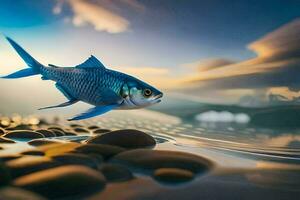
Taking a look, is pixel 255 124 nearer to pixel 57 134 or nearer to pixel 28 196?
pixel 57 134

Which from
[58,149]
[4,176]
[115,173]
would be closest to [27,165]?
[4,176]

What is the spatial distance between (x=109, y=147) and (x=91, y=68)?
78 centimetres

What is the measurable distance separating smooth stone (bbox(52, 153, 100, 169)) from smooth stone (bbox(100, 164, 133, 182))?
0.52 ft

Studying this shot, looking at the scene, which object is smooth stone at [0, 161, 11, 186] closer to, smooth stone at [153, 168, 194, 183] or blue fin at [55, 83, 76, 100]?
smooth stone at [153, 168, 194, 183]

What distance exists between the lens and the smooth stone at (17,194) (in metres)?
1.81

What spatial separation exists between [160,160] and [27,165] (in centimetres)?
92

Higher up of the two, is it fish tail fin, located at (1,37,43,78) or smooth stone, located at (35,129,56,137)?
fish tail fin, located at (1,37,43,78)

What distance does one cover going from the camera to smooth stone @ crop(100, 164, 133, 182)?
225 cm

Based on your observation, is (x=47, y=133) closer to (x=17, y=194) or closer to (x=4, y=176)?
(x=4, y=176)

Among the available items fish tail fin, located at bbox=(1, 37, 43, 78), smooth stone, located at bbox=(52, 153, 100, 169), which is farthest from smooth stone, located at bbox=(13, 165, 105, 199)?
fish tail fin, located at bbox=(1, 37, 43, 78)

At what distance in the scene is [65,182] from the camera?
78.7 inches

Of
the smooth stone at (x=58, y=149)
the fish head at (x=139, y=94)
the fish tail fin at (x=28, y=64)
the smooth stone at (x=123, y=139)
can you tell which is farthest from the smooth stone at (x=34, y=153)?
the fish tail fin at (x=28, y=64)

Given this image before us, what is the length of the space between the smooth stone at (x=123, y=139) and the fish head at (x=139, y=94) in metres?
0.34

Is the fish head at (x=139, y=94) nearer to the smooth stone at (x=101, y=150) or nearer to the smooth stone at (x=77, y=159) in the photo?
the smooth stone at (x=101, y=150)
